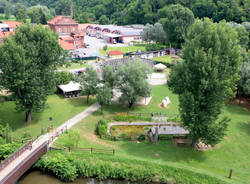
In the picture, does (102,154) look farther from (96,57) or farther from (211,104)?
(96,57)

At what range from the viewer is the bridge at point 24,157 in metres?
19.7

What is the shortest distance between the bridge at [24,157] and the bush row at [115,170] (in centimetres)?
106

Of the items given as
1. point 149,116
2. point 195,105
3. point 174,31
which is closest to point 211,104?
point 195,105

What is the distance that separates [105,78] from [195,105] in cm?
1553

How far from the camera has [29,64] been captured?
2731 cm

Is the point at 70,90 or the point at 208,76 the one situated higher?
the point at 208,76

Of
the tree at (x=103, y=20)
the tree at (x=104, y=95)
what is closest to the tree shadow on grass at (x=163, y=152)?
the tree at (x=104, y=95)

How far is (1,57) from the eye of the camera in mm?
26688

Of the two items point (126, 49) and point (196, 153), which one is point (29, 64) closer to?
point (196, 153)

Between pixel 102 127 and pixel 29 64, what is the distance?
1092 centimetres

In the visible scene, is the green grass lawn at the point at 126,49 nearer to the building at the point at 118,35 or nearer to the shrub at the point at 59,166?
the building at the point at 118,35

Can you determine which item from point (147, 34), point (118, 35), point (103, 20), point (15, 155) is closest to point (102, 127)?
point (15, 155)

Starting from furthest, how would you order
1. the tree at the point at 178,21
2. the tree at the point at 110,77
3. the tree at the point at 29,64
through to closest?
the tree at the point at 178,21, the tree at the point at 110,77, the tree at the point at 29,64

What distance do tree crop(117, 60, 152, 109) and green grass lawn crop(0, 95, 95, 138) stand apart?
22.0ft
